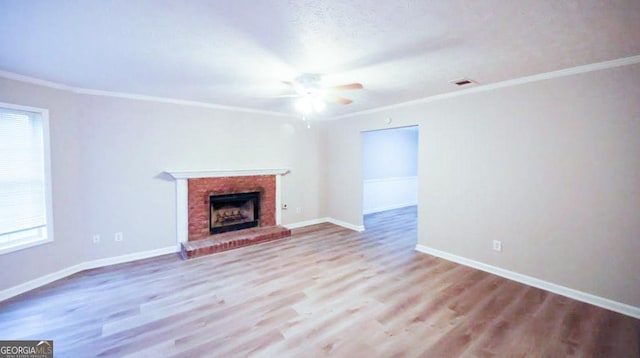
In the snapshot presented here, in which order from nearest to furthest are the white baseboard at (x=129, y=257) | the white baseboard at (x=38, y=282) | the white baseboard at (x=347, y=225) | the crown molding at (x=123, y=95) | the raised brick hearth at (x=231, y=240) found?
the white baseboard at (x=38, y=282), the crown molding at (x=123, y=95), the white baseboard at (x=129, y=257), the raised brick hearth at (x=231, y=240), the white baseboard at (x=347, y=225)

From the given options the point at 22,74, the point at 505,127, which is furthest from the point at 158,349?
the point at 505,127

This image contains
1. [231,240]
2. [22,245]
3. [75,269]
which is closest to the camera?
[22,245]

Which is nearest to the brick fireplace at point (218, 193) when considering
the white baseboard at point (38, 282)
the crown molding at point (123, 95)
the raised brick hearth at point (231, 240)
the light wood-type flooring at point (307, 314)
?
the raised brick hearth at point (231, 240)

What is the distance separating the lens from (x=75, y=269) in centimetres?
352

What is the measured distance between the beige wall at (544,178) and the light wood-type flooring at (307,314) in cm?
41

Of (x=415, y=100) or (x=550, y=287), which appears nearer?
(x=550, y=287)

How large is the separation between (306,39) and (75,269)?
416cm

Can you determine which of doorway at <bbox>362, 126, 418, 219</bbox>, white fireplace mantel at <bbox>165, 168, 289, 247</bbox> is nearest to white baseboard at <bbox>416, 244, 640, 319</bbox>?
doorway at <bbox>362, 126, 418, 219</bbox>

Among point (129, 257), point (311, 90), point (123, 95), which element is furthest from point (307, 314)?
point (123, 95)

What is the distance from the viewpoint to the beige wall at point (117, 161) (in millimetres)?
3271

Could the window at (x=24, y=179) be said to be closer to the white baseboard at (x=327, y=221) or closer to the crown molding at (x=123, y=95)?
the crown molding at (x=123, y=95)

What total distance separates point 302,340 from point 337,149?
424 cm

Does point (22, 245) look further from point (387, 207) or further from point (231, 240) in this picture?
point (387, 207)

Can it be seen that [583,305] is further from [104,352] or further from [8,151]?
[8,151]
